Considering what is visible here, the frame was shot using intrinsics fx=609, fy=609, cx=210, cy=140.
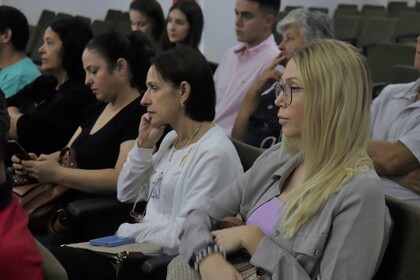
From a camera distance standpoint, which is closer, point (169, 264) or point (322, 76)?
point (322, 76)

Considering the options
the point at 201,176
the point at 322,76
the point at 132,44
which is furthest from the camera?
the point at 132,44

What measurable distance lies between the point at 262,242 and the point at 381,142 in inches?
35.1

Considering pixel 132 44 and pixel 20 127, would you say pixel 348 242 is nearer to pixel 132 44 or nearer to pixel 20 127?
pixel 132 44

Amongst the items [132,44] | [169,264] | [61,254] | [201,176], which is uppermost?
[132,44]

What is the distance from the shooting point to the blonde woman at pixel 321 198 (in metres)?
1.37

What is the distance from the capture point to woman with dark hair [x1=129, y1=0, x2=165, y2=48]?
4.02m

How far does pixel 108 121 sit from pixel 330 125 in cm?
136

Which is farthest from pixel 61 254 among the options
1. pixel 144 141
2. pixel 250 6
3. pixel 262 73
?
pixel 250 6

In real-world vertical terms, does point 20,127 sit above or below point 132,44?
below

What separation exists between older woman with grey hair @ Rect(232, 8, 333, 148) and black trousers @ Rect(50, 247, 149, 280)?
3.47ft

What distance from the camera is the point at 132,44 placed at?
2.66 meters

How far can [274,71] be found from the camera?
2.94 m

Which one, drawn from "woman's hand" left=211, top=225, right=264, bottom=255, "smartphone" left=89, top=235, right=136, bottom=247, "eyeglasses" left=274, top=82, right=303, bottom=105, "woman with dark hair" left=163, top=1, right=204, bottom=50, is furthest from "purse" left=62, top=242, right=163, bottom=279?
"woman with dark hair" left=163, top=1, right=204, bottom=50

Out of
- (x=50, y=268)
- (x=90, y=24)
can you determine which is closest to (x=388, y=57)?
(x=50, y=268)
